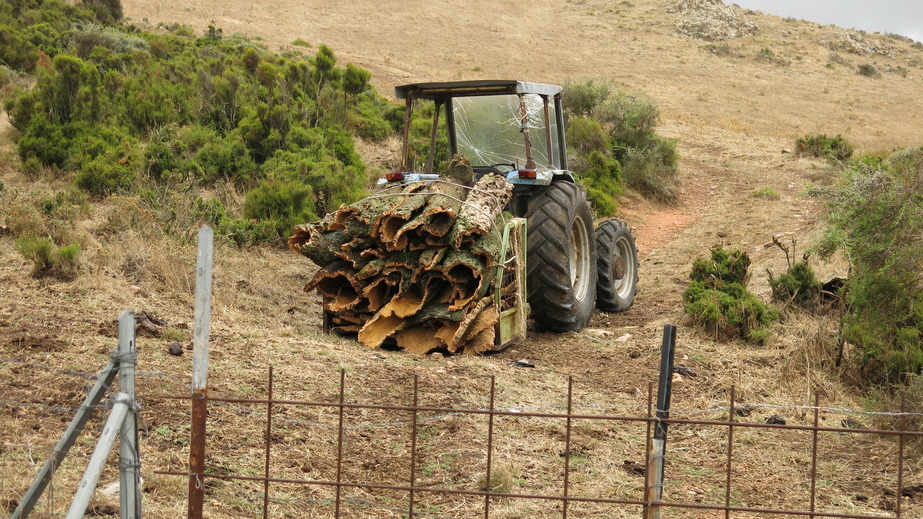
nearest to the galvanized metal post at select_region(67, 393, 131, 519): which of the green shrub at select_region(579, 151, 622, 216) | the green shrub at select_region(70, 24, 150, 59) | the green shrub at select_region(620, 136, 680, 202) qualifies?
the green shrub at select_region(579, 151, 622, 216)

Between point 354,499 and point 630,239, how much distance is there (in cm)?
678

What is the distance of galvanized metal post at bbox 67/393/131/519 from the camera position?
308 cm

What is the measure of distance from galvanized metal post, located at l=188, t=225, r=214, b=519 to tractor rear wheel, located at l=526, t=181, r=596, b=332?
16.9 ft

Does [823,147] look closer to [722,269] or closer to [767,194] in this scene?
[767,194]

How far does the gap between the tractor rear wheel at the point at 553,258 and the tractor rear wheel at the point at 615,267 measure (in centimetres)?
111

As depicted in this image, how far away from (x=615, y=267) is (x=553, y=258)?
237 cm

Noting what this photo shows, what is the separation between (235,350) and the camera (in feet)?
22.2

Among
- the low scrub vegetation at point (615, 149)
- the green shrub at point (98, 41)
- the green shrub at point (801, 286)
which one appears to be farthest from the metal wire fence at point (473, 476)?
the green shrub at point (98, 41)

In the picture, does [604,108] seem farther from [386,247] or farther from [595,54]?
[595,54]

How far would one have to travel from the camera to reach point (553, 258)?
8297 millimetres

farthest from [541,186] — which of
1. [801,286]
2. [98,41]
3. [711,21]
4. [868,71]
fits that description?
[711,21]

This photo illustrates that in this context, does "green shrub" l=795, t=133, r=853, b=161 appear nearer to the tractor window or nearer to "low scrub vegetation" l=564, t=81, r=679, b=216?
"low scrub vegetation" l=564, t=81, r=679, b=216

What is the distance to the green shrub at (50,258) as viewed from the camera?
25.8ft

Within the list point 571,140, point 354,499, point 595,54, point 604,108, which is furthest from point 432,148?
point 595,54
